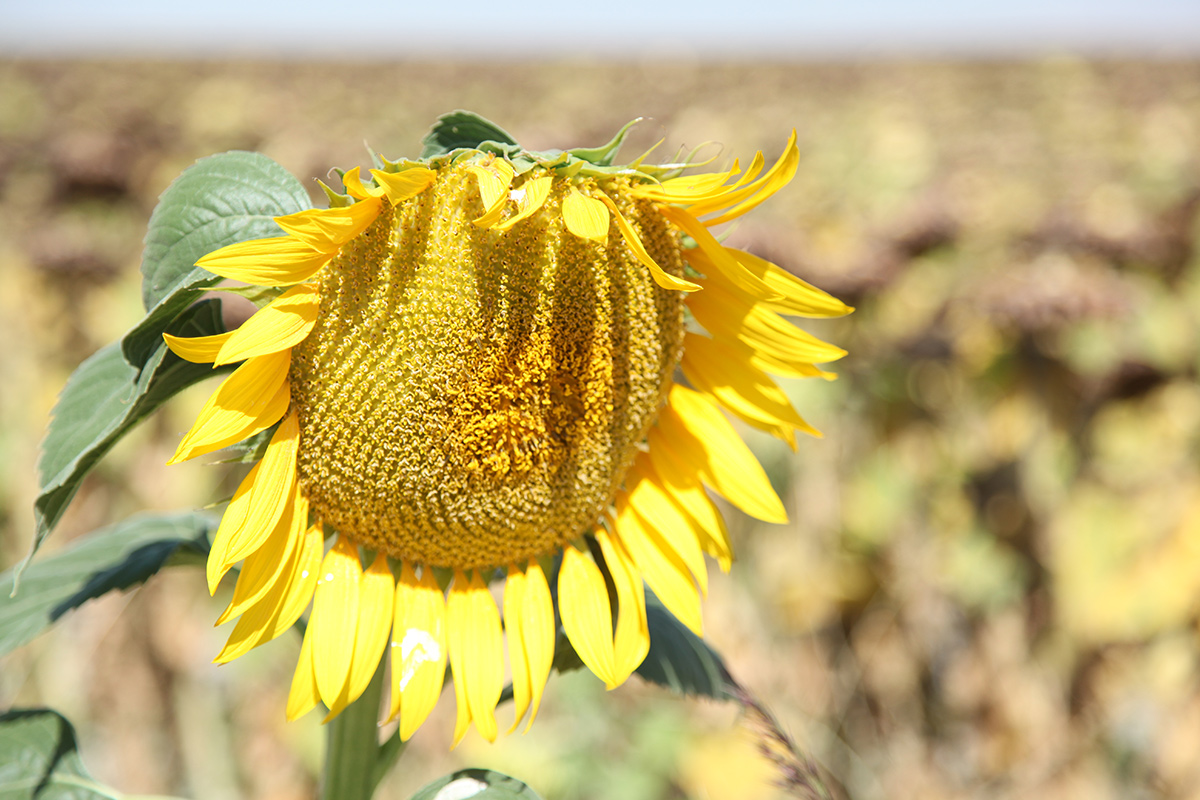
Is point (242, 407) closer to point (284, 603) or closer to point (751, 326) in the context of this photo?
point (284, 603)

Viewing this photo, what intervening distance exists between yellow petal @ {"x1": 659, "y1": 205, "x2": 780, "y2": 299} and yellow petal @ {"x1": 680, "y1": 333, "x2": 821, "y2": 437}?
0.27 feet

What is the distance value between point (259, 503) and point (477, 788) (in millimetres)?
242

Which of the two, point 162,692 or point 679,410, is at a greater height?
point 679,410

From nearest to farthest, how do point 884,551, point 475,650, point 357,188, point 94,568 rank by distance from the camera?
1. point 357,188
2. point 475,650
3. point 94,568
4. point 884,551

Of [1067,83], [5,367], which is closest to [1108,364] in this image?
[5,367]

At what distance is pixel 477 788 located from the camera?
0.56 m

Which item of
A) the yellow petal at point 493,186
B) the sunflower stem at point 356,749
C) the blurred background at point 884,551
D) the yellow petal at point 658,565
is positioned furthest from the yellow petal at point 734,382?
the blurred background at point 884,551

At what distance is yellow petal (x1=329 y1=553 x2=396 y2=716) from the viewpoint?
57 cm

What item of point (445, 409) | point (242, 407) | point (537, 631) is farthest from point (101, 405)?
point (537, 631)

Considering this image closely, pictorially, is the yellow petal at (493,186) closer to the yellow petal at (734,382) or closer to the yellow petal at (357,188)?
the yellow petal at (357,188)

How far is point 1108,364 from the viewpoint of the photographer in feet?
7.13

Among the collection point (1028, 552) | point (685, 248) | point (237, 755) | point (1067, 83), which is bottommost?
point (237, 755)

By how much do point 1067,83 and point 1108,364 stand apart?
21.9 feet

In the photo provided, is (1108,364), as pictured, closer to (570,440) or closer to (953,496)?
(953,496)
